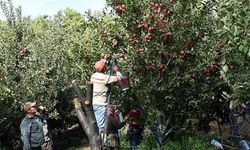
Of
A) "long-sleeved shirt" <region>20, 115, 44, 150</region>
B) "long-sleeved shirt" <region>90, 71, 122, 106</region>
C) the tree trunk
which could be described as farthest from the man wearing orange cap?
the tree trunk

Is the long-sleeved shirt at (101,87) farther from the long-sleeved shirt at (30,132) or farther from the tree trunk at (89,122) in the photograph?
the tree trunk at (89,122)

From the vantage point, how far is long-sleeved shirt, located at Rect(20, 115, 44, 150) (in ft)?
29.6

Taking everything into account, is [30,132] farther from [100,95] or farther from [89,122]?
[89,122]

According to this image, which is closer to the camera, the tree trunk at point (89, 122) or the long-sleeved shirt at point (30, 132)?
the tree trunk at point (89, 122)

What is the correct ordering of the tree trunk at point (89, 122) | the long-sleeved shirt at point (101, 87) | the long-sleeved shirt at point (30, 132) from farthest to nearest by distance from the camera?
the long-sleeved shirt at point (30, 132), the long-sleeved shirt at point (101, 87), the tree trunk at point (89, 122)

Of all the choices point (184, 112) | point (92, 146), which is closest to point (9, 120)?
point (184, 112)

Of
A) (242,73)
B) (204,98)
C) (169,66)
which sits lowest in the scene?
(242,73)

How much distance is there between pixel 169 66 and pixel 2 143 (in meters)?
8.34

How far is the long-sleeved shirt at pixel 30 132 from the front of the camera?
901 centimetres

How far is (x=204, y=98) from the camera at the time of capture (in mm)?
10789

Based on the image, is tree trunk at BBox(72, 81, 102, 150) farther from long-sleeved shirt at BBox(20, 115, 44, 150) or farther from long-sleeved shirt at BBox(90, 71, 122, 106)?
long-sleeved shirt at BBox(20, 115, 44, 150)

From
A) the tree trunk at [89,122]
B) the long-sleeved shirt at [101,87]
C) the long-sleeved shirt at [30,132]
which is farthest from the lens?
the long-sleeved shirt at [30,132]

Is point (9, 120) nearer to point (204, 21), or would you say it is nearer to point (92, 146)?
point (204, 21)

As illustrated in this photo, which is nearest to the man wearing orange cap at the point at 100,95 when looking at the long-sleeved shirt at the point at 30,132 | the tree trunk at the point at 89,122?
the long-sleeved shirt at the point at 30,132
